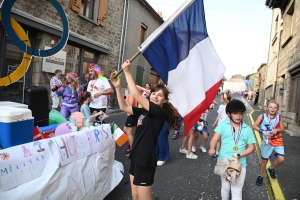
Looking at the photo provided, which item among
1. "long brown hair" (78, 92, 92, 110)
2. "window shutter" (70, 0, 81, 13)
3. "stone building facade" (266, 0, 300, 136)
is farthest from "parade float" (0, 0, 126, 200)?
"stone building facade" (266, 0, 300, 136)

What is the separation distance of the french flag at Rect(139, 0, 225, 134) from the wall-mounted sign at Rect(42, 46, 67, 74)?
22.6 feet

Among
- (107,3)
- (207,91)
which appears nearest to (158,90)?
(207,91)

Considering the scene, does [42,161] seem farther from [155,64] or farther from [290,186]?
[290,186]

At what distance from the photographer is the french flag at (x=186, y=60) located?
2689mm

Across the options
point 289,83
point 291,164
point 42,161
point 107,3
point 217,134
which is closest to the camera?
point 42,161

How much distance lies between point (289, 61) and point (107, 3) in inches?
355

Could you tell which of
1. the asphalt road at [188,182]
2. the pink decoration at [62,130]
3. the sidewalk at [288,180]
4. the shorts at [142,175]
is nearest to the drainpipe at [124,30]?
the asphalt road at [188,182]

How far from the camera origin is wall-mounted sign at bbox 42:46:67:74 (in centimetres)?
860

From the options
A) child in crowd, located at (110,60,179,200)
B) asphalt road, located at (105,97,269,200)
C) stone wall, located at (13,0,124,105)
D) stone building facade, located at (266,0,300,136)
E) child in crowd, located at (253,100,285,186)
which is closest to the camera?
child in crowd, located at (110,60,179,200)

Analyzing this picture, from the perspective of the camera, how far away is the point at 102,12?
36.7ft

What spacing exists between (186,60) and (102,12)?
952cm

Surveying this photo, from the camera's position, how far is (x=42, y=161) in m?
2.01

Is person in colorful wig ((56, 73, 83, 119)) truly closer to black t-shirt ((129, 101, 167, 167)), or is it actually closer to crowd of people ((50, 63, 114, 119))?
crowd of people ((50, 63, 114, 119))

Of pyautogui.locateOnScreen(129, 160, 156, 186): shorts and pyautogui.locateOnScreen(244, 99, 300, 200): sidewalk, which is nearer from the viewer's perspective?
pyautogui.locateOnScreen(129, 160, 156, 186): shorts
